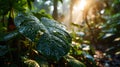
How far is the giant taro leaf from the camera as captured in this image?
1741 millimetres

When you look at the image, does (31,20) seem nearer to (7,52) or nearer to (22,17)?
(22,17)

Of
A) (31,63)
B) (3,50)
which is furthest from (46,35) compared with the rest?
(3,50)

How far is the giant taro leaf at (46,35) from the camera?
68.5 inches

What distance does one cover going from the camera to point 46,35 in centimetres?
190

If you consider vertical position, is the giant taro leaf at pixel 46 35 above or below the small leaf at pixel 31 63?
above

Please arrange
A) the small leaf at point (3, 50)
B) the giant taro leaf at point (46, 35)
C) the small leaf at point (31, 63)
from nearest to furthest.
Answer: the giant taro leaf at point (46, 35) < the small leaf at point (31, 63) < the small leaf at point (3, 50)

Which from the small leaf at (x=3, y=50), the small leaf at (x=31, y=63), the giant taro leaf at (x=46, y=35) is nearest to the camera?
the giant taro leaf at (x=46, y=35)

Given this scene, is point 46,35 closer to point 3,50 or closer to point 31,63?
point 31,63

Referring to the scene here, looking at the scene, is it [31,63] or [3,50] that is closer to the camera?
[31,63]

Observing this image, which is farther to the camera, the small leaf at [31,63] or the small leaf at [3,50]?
the small leaf at [3,50]

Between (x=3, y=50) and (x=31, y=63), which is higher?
(x=3, y=50)

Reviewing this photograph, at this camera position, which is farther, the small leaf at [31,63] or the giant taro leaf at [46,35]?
the small leaf at [31,63]

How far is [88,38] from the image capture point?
7414 mm

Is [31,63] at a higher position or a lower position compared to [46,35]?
lower
